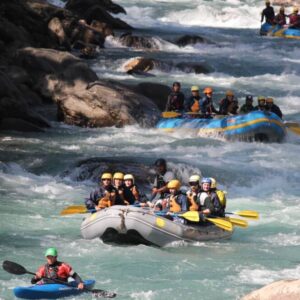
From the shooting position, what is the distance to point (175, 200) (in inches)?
493

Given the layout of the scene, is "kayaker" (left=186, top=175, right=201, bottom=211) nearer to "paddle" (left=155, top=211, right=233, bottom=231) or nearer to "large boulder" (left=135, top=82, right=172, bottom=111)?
"paddle" (left=155, top=211, right=233, bottom=231)

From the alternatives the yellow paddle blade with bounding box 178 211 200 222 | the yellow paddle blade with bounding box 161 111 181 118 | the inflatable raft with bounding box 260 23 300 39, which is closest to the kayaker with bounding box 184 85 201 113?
the yellow paddle blade with bounding box 161 111 181 118

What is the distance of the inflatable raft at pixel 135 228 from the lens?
39.1 feet

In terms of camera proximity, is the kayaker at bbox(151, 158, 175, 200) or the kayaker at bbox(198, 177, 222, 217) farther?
the kayaker at bbox(151, 158, 175, 200)

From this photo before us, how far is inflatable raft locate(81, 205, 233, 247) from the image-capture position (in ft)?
39.1

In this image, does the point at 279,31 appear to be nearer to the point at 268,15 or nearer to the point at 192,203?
the point at 268,15

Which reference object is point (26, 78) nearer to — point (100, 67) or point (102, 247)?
point (100, 67)

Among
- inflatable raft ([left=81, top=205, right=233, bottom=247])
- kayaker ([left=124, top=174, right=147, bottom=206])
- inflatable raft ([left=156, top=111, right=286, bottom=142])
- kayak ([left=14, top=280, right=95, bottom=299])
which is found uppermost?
inflatable raft ([left=156, top=111, right=286, bottom=142])

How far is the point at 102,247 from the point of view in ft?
39.5

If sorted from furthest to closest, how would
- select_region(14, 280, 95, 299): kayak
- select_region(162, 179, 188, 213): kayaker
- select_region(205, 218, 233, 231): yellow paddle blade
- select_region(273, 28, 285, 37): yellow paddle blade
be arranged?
select_region(273, 28, 285, 37): yellow paddle blade
select_region(162, 179, 188, 213): kayaker
select_region(205, 218, 233, 231): yellow paddle blade
select_region(14, 280, 95, 299): kayak

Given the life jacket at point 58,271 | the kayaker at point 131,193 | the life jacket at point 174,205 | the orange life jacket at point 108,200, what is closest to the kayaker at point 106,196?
the orange life jacket at point 108,200

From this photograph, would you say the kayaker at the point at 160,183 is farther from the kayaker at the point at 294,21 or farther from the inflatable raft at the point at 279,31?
the kayaker at the point at 294,21

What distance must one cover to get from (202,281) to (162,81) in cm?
1471

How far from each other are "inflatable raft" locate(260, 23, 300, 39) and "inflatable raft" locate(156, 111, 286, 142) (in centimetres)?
1455
